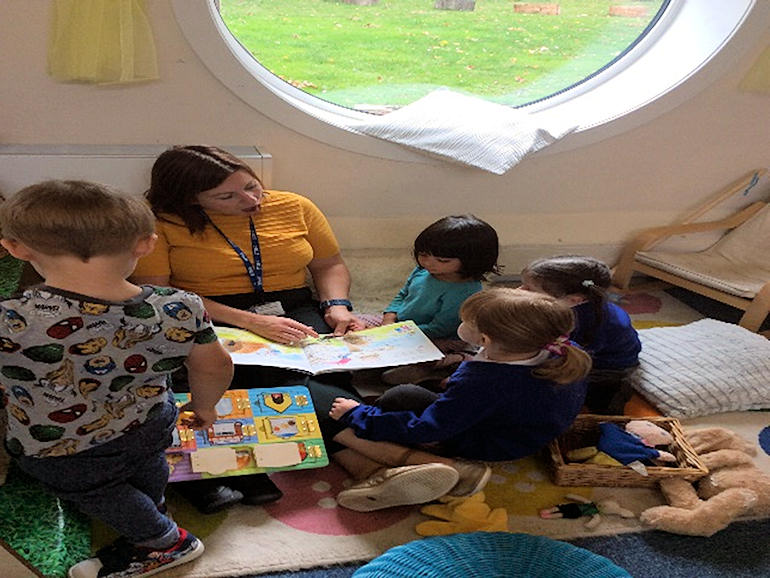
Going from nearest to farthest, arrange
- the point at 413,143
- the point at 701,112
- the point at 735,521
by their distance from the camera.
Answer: the point at 735,521 < the point at 413,143 < the point at 701,112

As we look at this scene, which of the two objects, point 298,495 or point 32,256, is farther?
point 298,495

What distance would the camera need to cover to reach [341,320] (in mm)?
2150

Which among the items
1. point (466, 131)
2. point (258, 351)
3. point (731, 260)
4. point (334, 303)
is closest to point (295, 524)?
point (258, 351)

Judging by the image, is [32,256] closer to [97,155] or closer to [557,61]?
[97,155]

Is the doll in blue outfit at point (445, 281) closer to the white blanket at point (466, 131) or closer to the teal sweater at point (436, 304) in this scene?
the teal sweater at point (436, 304)

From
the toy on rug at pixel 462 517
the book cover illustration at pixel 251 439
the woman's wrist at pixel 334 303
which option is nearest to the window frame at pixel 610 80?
the woman's wrist at pixel 334 303

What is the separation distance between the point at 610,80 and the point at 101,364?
2399mm

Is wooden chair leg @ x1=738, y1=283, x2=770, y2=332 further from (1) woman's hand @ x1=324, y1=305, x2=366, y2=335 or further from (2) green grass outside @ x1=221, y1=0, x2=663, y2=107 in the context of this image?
(1) woman's hand @ x1=324, y1=305, x2=366, y2=335

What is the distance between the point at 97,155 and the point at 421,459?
1298mm

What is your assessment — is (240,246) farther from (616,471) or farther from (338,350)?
(616,471)

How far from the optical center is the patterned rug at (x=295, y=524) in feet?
4.78

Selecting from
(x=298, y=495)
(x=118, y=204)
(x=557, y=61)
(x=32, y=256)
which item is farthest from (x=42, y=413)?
(x=557, y=61)

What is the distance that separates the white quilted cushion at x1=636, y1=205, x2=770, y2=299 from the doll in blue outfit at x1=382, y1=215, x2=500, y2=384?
0.95 metres

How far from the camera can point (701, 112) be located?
2793 millimetres
